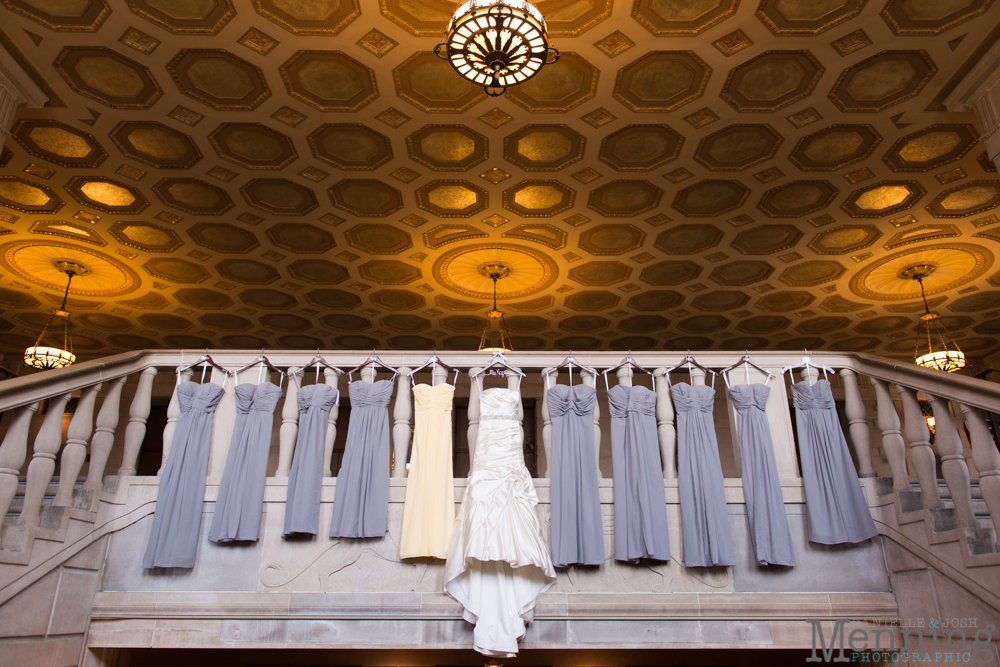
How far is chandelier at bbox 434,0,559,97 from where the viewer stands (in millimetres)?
4633

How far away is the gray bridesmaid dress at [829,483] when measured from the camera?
430cm

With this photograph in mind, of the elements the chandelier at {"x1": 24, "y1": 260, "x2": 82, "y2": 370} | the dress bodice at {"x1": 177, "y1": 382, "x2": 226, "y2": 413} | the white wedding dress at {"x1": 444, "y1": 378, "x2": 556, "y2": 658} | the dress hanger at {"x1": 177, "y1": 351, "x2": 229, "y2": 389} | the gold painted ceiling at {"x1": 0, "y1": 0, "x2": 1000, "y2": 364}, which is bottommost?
the white wedding dress at {"x1": 444, "y1": 378, "x2": 556, "y2": 658}

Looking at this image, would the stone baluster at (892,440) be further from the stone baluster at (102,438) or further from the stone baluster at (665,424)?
the stone baluster at (102,438)

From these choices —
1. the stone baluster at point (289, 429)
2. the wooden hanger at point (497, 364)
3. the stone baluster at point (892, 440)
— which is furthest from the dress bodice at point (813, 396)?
the stone baluster at point (289, 429)

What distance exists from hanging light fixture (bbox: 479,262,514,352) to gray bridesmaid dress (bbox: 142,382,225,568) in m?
4.57

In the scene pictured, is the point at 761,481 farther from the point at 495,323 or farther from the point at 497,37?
the point at 495,323

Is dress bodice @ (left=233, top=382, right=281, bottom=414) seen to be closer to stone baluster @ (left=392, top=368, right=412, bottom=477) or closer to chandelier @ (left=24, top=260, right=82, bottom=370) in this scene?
stone baluster @ (left=392, top=368, right=412, bottom=477)

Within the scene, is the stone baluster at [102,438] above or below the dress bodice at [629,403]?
below

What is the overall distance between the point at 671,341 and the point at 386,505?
33.7 ft

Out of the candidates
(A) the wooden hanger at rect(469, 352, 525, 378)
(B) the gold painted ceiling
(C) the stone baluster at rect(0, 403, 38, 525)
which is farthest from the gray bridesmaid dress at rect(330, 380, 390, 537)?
(B) the gold painted ceiling

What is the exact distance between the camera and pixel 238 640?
165 inches

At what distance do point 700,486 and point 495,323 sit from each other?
8.52m

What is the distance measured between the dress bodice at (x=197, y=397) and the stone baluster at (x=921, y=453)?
480cm

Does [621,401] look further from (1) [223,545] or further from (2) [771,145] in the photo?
(2) [771,145]
